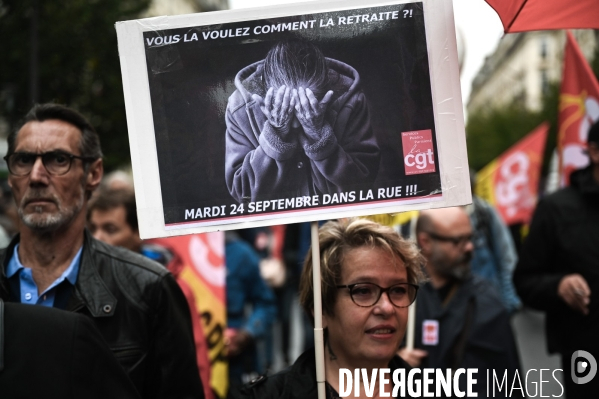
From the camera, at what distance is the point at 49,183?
9.73 ft

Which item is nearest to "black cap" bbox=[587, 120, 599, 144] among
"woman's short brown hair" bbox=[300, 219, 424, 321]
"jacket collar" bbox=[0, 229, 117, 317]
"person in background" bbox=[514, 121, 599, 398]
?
"person in background" bbox=[514, 121, 599, 398]

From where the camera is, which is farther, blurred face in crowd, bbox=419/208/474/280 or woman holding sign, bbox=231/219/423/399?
blurred face in crowd, bbox=419/208/474/280

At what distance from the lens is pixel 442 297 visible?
4.60 meters

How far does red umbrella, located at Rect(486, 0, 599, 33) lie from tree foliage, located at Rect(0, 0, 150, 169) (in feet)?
14.7

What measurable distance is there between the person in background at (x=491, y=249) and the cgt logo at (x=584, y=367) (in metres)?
2.90

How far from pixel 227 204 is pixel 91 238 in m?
0.83

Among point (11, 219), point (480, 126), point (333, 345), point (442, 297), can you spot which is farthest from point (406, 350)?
point (480, 126)

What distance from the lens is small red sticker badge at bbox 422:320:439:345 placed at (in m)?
4.30

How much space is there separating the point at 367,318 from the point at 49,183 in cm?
124

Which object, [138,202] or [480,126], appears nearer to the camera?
[138,202]

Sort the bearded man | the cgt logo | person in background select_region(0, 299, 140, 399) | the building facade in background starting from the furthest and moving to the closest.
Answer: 1. the building facade in background
2. the bearded man
3. the cgt logo
4. person in background select_region(0, 299, 140, 399)

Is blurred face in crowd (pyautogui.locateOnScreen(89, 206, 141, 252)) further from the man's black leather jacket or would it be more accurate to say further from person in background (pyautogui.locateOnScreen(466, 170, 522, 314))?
person in background (pyautogui.locateOnScreen(466, 170, 522, 314))

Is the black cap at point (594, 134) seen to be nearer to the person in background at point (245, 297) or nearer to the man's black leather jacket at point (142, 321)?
the man's black leather jacket at point (142, 321)

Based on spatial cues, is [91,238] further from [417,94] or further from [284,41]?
[417,94]
